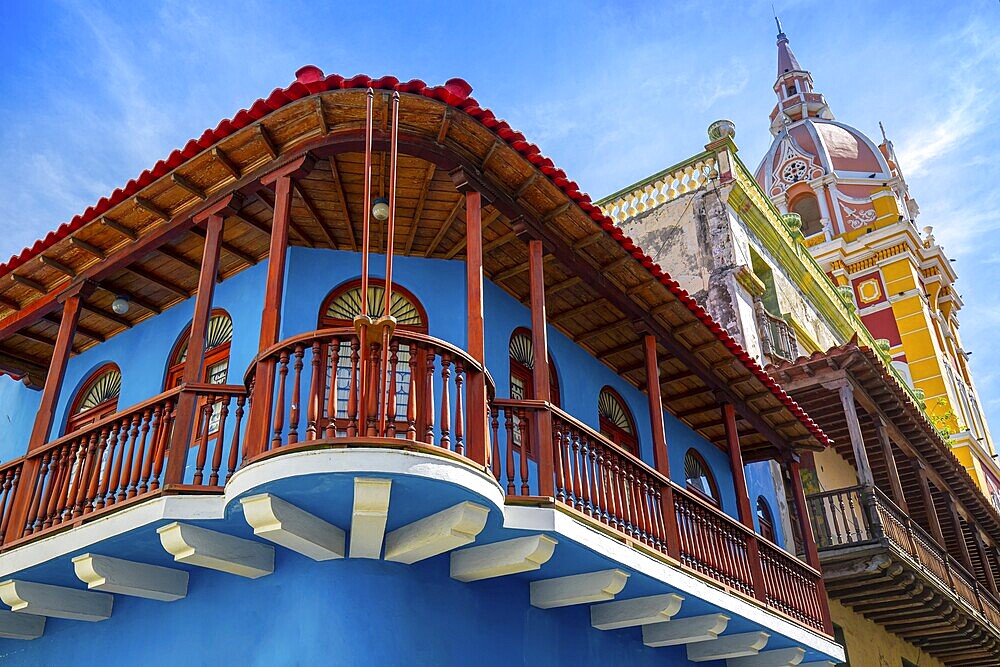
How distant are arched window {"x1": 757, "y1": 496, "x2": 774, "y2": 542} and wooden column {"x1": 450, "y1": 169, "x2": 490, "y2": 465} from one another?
27.3 ft

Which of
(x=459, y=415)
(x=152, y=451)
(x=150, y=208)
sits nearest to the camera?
(x=459, y=415)

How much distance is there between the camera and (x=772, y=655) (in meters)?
11.0

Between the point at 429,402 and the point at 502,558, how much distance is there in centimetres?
167

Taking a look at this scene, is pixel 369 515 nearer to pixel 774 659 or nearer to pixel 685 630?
pixel 685 630

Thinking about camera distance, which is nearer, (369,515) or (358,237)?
(369,515)

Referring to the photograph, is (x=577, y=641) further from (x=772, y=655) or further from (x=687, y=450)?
(x=687, y=450)

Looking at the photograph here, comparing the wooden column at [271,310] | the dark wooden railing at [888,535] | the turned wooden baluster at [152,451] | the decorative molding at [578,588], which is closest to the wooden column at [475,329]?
the wooden column at [271,310]

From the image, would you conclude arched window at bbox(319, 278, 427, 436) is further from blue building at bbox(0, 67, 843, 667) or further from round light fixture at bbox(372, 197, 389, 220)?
round light fixture at bbox(372, 197, 389, 220)

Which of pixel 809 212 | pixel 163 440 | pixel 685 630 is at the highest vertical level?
pixel 809 212

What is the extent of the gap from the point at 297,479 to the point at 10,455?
7.38m

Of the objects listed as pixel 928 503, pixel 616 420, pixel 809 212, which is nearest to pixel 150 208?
pixel 616 420

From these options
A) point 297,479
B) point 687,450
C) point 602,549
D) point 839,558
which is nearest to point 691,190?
point 687,450

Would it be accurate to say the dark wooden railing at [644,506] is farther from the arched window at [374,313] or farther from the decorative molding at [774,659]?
the arched window at [374,313]

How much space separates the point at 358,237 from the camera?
9.52m
